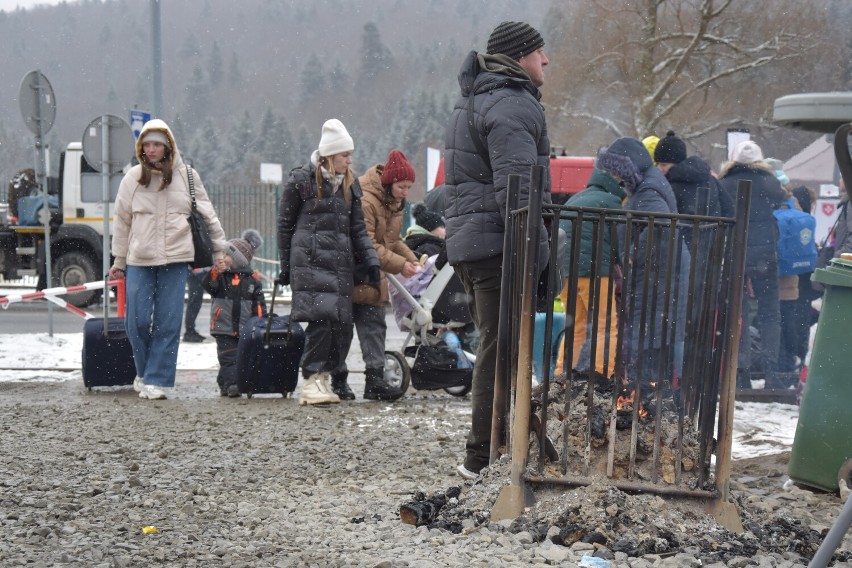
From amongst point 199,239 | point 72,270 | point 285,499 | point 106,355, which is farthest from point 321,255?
point 72,270

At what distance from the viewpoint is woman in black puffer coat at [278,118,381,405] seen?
27.9 ft

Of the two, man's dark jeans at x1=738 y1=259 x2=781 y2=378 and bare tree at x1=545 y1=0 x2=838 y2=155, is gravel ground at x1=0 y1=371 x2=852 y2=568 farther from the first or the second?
bare tree at x1=545 y1=0 x2=838 y2=155

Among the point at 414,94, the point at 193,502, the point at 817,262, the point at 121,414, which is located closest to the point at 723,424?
the point at 193,502

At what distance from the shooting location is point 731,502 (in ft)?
15.4

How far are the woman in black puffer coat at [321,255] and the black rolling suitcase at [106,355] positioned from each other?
61.4 inches

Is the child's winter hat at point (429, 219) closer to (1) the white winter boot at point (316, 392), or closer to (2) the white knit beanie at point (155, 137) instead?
(1) the white winter boot at point (316, 392)

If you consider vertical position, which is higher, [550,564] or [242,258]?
[242,258]

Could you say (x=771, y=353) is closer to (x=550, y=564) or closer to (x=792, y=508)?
(x=792, y=508)

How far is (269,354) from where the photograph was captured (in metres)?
8.82

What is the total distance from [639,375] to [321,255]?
4421mm

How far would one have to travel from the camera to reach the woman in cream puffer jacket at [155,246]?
880 cm

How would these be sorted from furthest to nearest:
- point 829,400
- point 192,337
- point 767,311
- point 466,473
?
point 192,337 < point 767,311 < point 829,400 < point 466,473

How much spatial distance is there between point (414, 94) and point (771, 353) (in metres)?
96.2

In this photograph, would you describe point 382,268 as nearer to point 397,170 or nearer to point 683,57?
point 397,170
